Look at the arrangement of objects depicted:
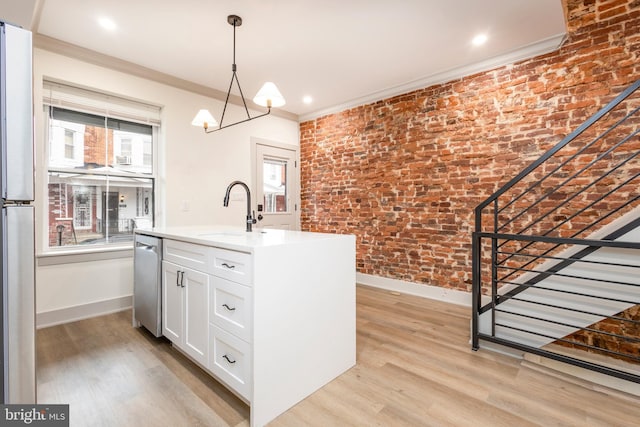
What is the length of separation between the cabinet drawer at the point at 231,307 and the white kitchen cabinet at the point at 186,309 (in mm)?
92

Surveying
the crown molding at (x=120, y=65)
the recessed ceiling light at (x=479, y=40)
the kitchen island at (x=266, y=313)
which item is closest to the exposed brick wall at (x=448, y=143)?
the recessed ceiling light at (x=479, y=40)

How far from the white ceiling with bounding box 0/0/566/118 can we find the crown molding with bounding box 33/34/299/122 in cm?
6

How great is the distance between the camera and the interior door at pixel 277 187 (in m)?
4.59

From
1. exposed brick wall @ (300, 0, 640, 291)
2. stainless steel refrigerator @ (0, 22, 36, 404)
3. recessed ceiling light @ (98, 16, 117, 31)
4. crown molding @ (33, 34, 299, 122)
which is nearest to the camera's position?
stainless steel refrigerator @ (0, 22, 36, 404)

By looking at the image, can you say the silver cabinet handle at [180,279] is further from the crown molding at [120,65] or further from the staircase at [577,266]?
the crown molding at [120,65]

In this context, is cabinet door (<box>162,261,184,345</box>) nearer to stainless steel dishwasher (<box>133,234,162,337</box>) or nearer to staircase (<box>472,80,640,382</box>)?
stainless steel dishwasher (<box>133,234,162,337</box>)

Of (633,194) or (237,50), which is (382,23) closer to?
(237,50)

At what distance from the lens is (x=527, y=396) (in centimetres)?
179

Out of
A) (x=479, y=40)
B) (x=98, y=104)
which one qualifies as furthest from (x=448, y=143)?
(x=98, y=104)

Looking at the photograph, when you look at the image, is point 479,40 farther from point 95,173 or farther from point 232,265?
point 95,173

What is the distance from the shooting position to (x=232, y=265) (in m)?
1.66

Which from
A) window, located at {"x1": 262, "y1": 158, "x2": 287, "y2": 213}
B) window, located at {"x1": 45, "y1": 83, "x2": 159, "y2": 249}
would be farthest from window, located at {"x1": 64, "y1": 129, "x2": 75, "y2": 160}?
window, located at {"x1": 262, "y1": 158, "x2": 287, "y2": 213}

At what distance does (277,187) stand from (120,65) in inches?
98.3

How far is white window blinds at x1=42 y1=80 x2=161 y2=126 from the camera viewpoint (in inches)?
114
